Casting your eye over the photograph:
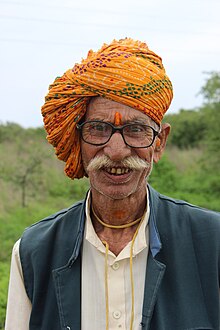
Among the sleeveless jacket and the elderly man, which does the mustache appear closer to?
the elderly man

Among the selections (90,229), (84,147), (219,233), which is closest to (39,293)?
(90,229)

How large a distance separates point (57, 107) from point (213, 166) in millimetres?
18543

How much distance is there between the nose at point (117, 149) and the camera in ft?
6.59

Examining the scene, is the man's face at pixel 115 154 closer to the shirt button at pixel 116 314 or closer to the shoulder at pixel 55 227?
the shoulder at pixel 55 227

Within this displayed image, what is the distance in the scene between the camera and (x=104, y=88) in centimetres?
204

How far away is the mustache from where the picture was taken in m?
2.03

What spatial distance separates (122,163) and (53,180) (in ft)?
50.1

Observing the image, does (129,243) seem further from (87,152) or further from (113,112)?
(113,112)

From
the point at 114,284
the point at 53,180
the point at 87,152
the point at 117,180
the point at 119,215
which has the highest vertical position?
the point at 53,180

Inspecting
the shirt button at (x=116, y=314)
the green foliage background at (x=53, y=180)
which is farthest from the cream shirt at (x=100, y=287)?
the green foliage background at (x=53, y=180)

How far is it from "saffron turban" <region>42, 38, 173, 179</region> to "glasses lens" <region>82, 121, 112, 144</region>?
5 cm

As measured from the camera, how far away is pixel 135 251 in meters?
2.10

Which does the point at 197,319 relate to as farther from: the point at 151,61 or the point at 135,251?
the point at 151,61

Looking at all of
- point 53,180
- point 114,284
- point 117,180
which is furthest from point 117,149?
point 53,180
